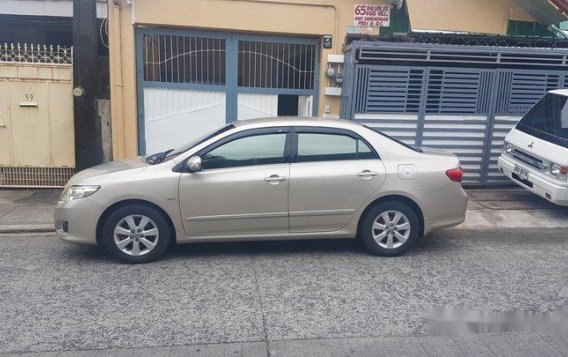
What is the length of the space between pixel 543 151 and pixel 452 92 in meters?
2.14

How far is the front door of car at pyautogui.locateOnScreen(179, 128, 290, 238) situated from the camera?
17.9ft

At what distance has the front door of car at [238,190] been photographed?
17.9 feet

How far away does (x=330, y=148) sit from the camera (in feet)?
18.9

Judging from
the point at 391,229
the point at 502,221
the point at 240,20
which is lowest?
the point at 502,221

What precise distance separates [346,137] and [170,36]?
4.68 m

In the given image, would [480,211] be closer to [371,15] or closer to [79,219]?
[371,15]

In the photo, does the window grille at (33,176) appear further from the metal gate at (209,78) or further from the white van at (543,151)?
the white van at (543,151)

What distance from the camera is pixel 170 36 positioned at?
9.03 m

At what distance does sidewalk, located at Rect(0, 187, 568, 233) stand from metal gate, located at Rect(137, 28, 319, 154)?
2.07 meters

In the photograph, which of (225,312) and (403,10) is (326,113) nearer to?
(403,10)

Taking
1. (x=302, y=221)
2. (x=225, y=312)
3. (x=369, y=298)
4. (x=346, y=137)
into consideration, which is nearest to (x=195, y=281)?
(x=225, y=312)

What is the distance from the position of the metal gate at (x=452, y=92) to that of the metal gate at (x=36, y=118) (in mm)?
4863

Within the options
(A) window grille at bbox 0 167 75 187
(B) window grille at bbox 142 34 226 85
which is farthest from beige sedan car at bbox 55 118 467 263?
(B) window grille at bbox 142 34 226 85

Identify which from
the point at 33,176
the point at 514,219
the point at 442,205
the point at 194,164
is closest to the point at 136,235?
the point at 194,164
